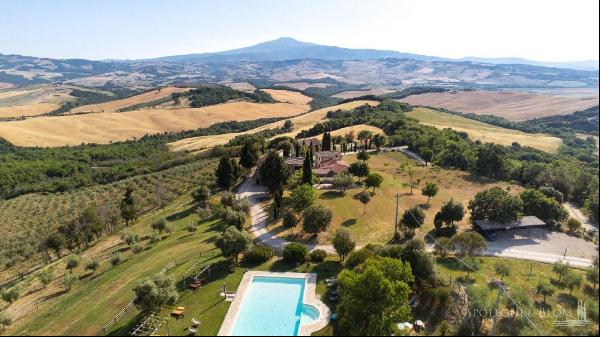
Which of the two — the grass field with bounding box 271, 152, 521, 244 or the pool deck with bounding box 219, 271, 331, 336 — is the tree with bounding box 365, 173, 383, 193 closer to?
the grass field with bounding box 271, 152, 521, 244

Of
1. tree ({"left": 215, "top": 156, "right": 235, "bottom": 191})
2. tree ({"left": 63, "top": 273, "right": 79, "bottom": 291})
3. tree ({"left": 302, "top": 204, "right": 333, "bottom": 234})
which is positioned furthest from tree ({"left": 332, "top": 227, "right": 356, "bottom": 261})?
tree ({"left": 215, "top": 156, "right": 235, "bottom": 191})

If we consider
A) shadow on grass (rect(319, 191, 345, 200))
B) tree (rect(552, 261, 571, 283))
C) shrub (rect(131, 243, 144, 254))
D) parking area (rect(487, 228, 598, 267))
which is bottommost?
shrub (rect(131, 243, 144, 254))

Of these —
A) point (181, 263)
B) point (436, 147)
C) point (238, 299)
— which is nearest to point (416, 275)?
point (238, 299)

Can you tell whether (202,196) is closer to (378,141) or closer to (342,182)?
(342,182)

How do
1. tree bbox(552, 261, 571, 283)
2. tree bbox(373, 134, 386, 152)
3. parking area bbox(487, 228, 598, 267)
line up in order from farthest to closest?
tree bbox(373, 134, 386, 152), parking area bbox(487, 228, 598, 267), tree bbox(552, 261, 571, 283)

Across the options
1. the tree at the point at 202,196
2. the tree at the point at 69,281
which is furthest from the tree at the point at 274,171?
the tree at the point at 69,281

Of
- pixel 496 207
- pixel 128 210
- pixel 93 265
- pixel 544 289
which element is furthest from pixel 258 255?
pixel 496 207
